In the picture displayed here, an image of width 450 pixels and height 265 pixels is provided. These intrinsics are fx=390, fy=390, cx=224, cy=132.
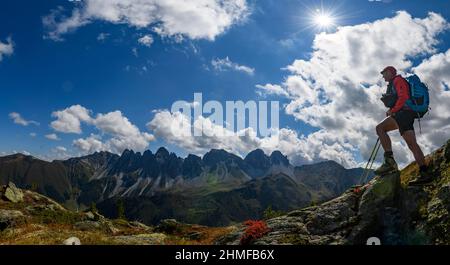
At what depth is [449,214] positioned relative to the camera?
14.0m

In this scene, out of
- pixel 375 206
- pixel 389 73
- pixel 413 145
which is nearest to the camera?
pixel 413 145

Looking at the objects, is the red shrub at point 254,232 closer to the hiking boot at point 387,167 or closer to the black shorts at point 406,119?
the hiking boot at point 387,167

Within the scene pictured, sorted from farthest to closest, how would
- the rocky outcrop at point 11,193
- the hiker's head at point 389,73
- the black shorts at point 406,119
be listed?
the rocky outcrop at point 11,193
the hiker's head at point 389,73
the black shorts at point 406,119

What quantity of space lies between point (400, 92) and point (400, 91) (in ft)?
0.13

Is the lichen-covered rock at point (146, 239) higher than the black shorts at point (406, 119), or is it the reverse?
the black shorts at point (406, 119)

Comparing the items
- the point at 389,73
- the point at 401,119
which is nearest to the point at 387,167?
the point at 401,119

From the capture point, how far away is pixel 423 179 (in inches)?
637

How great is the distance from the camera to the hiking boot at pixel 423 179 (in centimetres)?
1611

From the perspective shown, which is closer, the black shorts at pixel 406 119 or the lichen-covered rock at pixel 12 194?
the black shorts at pixel 406 119

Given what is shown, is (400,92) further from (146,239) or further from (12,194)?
(12,194)

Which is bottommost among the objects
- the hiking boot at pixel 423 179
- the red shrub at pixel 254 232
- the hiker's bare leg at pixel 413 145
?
the red shrub at pixel 254 232

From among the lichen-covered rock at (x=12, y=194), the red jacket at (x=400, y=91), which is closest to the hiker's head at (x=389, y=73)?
the red jacket at (x=400, y=91)

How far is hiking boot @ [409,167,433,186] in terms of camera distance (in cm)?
1611
